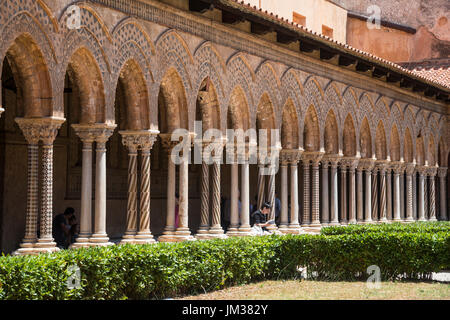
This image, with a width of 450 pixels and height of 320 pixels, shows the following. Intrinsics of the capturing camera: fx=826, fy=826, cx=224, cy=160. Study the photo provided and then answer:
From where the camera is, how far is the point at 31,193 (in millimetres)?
12484

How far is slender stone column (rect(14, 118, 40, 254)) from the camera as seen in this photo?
1241 cm

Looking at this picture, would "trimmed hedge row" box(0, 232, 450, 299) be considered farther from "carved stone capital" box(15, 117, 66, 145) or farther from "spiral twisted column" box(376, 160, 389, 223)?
"spiral twisted column" box(376, 160, 389, 223)

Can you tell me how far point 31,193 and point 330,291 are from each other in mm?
4924

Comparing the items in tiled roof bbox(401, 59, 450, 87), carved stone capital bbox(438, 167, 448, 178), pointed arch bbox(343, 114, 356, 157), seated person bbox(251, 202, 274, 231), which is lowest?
seated person bbox(251, 202, 274, 231)

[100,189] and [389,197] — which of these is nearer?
[100,189]

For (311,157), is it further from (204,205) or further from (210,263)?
(210,263)

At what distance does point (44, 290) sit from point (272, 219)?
36.2ft

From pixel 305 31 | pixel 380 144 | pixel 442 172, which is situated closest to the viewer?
pixel 305 31

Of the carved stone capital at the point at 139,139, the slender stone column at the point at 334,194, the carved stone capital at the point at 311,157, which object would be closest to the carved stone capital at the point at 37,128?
the carved stone capital at the point at 139,139

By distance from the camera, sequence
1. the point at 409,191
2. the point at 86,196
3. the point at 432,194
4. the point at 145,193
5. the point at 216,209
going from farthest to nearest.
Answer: the point at 432,194 → the point at 409,191 → the point at 216,209 → the point at 145,193 → the point at 86,196

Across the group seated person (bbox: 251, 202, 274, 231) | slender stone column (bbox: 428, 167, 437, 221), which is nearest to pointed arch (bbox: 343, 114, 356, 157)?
seated person (bbox: 251, 202, 274, 231)

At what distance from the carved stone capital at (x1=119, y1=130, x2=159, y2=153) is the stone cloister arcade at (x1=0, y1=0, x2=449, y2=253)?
21 mm

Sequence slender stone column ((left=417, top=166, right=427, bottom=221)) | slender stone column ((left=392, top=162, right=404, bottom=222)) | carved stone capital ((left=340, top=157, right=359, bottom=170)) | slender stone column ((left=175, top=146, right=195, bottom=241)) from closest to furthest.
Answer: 1. slender stone column ((left=175, top=146, right=195, bottom=241))
2. carved stone capital ((left=340, top=157, right=359, bottom=170))
3. slender stone column ((left=392, top=162, right=404, bottom=222))
4. slender stone column ((left=417, top=166, right=427, bottom=221))

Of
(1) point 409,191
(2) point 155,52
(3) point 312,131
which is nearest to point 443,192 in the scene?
(1) point 409,191
